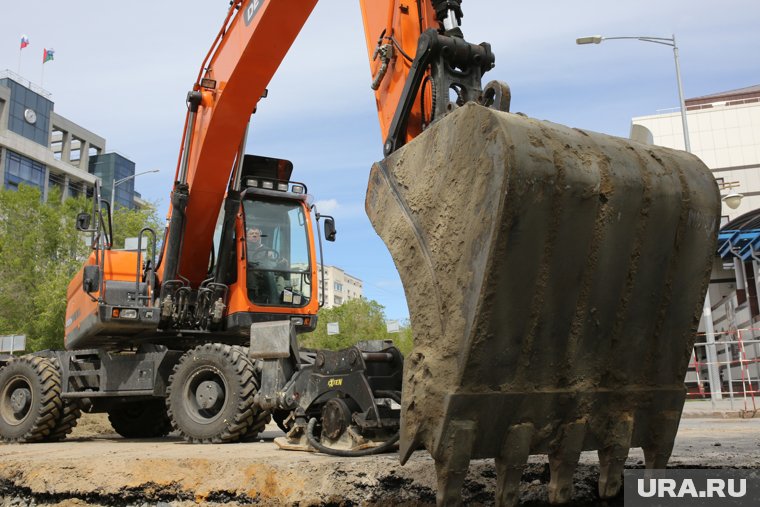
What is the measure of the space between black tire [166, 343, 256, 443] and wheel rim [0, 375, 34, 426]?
9.25 feet

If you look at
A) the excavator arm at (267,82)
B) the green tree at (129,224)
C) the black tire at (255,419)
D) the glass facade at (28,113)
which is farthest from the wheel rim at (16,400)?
the glass facade at (28,113)

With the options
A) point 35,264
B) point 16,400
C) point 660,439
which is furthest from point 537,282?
point 35,264

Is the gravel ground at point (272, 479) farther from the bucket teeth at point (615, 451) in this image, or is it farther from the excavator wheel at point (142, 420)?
the excavator wheel at point (142, 420)

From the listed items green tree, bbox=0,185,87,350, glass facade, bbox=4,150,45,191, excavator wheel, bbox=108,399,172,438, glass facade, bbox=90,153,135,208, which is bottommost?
excavator wheel, bbox=108,399,172,438

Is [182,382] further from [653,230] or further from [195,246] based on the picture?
[653,230]

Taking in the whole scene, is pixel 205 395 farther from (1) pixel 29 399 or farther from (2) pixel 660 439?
(2) pixel 660 439

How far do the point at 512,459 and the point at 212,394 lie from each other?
514 cm

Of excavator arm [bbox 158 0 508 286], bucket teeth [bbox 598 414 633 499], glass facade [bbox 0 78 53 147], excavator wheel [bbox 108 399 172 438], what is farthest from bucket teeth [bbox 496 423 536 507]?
glass facade [bbox 0 78 53 147]

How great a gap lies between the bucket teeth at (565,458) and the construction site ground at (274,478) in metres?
0.82

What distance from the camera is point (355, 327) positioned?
43812 millimetres

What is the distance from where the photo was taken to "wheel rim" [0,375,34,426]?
9711 mm

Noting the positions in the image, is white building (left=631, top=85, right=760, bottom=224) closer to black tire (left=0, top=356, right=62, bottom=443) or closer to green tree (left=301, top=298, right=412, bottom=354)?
green tree (left=301, top=298, right=412, bottom=354)

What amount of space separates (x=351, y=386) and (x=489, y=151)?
9.12 ft

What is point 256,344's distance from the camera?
6.59 metres
